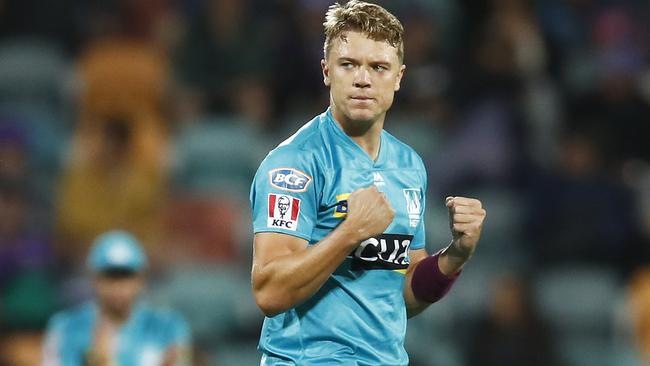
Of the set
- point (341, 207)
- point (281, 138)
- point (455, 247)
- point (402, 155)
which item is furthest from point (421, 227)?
point (281, 138)

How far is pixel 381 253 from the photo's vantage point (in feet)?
12.5

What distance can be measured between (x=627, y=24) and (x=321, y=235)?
22.5 ft

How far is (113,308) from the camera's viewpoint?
6.62 metres

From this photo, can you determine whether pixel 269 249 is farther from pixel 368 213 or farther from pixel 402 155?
pixel 402 155

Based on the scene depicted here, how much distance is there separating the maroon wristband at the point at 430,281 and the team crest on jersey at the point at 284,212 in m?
0.68

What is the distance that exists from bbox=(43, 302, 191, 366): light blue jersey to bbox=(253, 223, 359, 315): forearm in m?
3.10

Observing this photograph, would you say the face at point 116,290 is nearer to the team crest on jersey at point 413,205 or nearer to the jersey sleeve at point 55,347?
the jersey sleeve at point 55,347

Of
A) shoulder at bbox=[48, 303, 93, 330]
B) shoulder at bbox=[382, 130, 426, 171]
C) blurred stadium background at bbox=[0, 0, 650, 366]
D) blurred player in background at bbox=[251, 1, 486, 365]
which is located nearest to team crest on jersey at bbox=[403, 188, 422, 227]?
blurred player in background at bbox=[251, 1, 486, 365]


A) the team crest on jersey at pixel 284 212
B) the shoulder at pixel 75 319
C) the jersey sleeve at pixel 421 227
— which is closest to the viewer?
the team crest on jersey at pixel 284 212

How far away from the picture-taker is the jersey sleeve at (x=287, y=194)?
12.0 ft

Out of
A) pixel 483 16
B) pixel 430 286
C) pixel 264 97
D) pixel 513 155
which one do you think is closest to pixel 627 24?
pixel 483 16

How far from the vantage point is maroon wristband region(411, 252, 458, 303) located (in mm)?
4109

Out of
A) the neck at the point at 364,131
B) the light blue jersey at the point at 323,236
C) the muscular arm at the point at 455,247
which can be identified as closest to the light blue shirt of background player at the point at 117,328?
the muscular arm at the point at 455,247

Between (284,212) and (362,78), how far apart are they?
0.54 m
